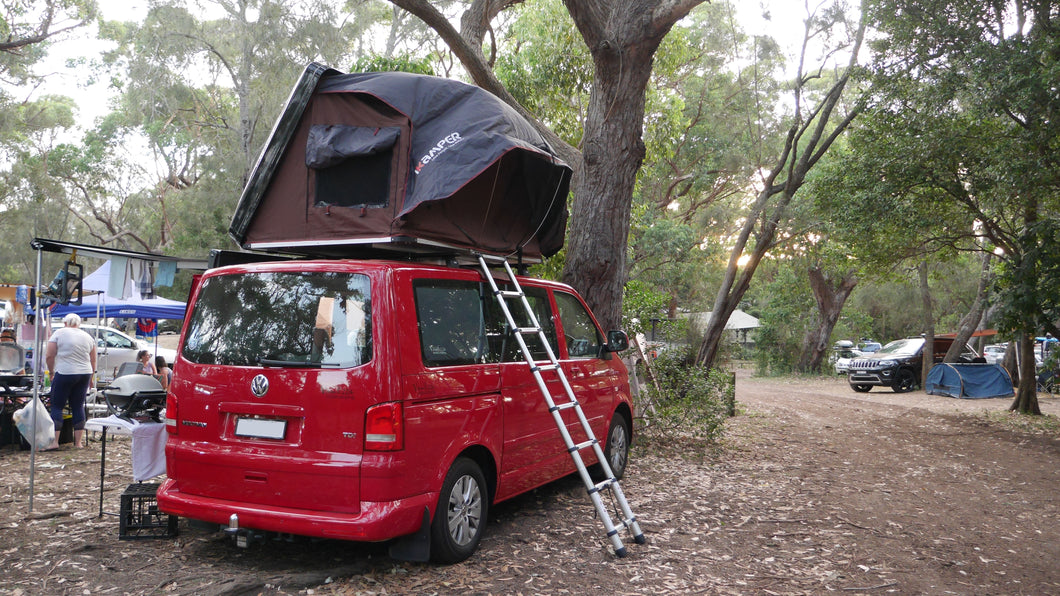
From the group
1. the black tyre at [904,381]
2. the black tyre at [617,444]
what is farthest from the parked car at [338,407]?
the black tyre at [904,381]

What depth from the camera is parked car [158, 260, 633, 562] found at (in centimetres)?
435

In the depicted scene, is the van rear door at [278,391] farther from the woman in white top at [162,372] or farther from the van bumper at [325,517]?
the woman in white top at [162,372]

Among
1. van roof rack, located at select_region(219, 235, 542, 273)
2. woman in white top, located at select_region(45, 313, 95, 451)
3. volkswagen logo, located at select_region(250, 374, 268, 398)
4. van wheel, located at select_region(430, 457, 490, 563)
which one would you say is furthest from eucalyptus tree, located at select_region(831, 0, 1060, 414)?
woman in white top, located at select_region(45, 313, 95, 451)

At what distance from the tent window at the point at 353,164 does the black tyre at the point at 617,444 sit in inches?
121

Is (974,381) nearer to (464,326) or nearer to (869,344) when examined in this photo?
(464,326)

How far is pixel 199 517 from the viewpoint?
463 cm

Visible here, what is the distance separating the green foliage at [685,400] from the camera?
32.7ft

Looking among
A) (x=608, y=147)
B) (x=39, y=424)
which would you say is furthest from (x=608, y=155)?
(x=39, y=424)

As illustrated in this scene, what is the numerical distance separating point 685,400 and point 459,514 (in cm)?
565

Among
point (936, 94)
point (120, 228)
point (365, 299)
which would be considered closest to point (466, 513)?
point (365, 299)

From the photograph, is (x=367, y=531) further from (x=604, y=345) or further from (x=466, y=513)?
(x=604, y=345)

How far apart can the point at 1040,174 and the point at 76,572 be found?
1226 centimetres

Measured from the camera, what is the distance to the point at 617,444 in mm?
7477

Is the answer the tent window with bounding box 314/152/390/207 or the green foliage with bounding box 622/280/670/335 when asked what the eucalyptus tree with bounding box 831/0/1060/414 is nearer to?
the green foliage with bounding box 622/280/670/335
